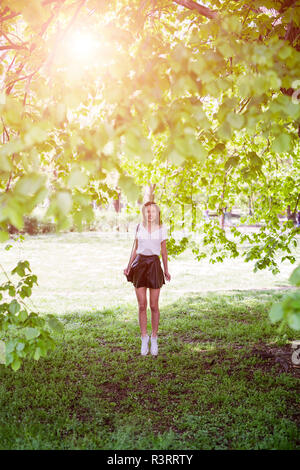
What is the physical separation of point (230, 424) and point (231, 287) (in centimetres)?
787

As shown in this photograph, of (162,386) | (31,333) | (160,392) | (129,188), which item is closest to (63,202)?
(129,188)

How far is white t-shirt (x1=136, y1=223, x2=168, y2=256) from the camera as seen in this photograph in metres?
5.63

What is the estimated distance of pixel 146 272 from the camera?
5.52 m

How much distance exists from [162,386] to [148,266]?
1.64m

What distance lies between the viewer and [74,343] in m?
6.32

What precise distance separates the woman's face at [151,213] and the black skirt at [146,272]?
1.78ft

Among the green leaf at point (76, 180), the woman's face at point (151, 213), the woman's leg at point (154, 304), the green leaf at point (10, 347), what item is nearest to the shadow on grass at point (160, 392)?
the woman's leg at point (154, 304)

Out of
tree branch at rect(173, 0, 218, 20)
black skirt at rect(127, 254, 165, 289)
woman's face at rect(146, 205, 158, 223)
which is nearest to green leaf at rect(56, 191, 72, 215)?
tree branch at rect(173, 0, 218, 20)

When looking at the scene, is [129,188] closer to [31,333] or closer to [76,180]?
[76,180]

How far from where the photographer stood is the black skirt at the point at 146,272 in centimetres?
548

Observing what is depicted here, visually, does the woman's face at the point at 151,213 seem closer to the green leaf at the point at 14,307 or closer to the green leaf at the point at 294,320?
the green leaf at the point at 14,307

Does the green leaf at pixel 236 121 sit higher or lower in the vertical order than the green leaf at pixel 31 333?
higher

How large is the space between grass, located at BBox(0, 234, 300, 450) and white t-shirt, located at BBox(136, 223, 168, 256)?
1.56 m
